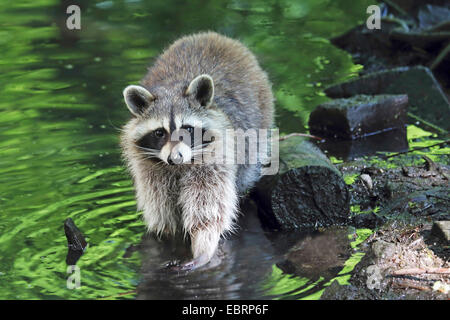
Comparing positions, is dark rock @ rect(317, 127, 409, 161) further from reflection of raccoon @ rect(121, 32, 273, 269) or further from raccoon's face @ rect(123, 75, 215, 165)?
raccoon's face @ rect(123, 75, 215, 165)

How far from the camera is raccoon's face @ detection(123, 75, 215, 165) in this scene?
4.51 meters

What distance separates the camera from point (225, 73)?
217 inches

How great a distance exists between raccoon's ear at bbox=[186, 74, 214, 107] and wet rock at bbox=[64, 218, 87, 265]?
123 centimetres

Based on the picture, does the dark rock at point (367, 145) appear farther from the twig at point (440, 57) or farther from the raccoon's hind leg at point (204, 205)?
the raccoon's hind leg at point (204, 205)

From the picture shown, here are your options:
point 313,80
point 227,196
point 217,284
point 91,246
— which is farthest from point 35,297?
point 313,80

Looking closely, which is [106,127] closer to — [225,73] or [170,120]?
[225,73]

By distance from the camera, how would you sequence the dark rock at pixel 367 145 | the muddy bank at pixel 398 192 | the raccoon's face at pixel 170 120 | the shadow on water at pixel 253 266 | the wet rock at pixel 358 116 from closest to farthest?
1. the shadow on water at pixel 253 266
2. the raccoon's face at pixel 170 120
3. the muddy bank at pixel 398 192
4. the dark rock at pixel 367 145
5. the wet rock at pixel 358 116

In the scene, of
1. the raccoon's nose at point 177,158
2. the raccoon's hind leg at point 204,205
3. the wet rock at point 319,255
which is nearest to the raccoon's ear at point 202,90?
the raccoon's hind leg at point 204,205

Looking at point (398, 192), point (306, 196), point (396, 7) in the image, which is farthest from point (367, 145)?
point (396, 7)

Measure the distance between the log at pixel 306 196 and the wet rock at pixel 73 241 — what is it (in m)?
1.41

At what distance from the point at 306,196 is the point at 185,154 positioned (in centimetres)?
118

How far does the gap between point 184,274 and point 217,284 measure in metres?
0.28

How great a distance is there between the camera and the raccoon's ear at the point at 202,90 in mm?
4633

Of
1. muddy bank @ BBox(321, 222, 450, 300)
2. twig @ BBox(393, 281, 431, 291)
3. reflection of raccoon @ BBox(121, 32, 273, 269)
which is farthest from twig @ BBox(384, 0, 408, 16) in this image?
twig @ BBox(393, 281, 431, 291)
